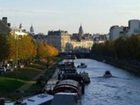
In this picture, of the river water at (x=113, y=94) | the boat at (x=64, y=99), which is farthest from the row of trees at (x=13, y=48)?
the boat at (x=64, y=99)

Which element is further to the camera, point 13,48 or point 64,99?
point 13,48

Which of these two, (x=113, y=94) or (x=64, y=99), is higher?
(x=64, y=99)

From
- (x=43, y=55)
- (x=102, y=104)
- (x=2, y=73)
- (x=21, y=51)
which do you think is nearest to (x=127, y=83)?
(x=2, y=73)

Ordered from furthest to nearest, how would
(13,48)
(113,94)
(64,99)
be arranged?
(13,48) < (113,94) < (64,99)

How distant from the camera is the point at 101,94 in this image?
61781mm

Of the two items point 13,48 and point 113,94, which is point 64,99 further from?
point 13,48

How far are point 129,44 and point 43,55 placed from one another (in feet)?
150

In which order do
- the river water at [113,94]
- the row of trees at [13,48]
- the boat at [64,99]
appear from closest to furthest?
the boat at [64,99] < the river water at [113,94] < the row of trees at [13,48]

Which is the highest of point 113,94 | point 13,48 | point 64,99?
Answer: point 64,99

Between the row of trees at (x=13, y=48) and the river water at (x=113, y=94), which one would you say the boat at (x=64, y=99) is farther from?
the row of trees at (x=13, y=48)

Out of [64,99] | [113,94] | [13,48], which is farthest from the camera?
[13,48]

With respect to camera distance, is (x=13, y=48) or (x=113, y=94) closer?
(x=113, y=94)

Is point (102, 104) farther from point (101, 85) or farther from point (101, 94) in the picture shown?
point (101, 85)

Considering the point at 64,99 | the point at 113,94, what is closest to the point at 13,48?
the point at 113,94
